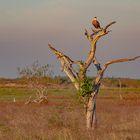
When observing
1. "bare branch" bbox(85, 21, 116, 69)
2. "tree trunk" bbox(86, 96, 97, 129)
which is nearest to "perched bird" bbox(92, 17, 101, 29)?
"bare branch" bbox(85, 21, 116, 69)

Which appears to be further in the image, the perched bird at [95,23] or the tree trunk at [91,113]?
the tree trunk at [91,113]

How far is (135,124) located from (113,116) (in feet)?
22.9

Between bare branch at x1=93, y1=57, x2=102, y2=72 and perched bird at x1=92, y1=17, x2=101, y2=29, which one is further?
bare branch at x1=93, y1=57, x2=102, y2=72

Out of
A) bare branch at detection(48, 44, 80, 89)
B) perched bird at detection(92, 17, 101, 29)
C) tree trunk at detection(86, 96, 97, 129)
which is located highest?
perched bird at detection(92, 17, 101, 29)

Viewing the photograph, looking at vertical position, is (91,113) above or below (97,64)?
below

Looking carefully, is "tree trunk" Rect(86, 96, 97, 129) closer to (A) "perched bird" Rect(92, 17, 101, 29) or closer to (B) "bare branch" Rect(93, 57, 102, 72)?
(B) "bare branch" Rect(93, 57, 102, 72)

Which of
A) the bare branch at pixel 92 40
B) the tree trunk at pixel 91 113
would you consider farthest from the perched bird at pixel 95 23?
the tree trunk at pixel 91 113

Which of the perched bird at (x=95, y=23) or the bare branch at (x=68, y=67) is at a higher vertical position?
the perched bird at (x=95, y=23)

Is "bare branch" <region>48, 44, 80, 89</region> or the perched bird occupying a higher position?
the perched bird

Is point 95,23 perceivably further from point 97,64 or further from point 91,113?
point 91,113

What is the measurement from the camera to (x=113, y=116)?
30.0 meters

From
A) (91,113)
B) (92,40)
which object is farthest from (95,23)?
(91,113)

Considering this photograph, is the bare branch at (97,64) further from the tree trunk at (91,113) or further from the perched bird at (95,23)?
the perched bird at (95,23)

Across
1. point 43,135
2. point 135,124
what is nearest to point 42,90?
point 135,124
